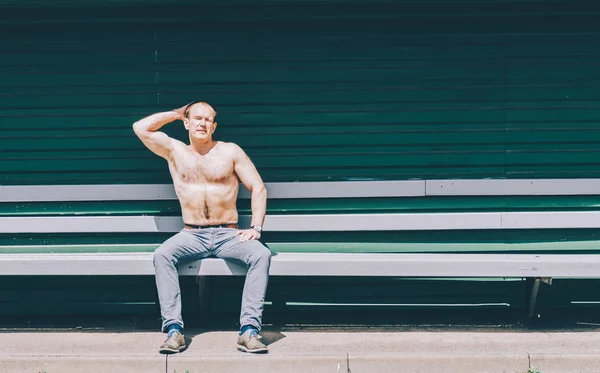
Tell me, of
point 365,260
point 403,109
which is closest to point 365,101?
point 403,109

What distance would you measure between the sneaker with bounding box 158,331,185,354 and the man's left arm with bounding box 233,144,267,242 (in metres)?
0.88

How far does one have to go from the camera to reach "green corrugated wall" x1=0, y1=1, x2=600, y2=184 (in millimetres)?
5660

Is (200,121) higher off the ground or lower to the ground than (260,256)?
higher

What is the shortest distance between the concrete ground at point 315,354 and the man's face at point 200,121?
1.45m

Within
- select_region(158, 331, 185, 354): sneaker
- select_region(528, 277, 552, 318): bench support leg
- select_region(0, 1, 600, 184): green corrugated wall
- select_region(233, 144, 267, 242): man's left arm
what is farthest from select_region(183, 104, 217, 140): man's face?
select_region(528, 277, 552, 318): bench support leg

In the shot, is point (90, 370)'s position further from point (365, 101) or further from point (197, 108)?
point (365, 101)

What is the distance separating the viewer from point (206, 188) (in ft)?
17.2

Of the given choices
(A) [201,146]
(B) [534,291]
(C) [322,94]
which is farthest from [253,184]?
(B) [534,291]

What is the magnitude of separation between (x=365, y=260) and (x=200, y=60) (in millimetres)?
2026

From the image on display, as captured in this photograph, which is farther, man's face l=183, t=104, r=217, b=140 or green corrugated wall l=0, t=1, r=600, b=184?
green corrugated wall l=0, t=1, r=600, b=184

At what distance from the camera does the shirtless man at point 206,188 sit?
5.10 metres

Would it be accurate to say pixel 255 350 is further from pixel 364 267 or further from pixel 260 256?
pixel 364 267

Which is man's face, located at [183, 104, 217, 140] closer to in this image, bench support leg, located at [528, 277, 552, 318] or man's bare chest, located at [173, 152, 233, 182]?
man's bare chest, located at [173, 152, 233, 182]

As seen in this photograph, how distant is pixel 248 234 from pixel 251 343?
82cm
